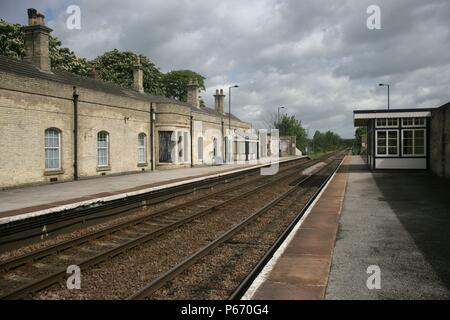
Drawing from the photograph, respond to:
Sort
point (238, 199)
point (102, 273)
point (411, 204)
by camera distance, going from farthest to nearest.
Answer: point (238, 199) → point (411, 204) → point (102, 273)

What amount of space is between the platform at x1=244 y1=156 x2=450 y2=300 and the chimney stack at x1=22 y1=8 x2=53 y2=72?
16034 millimetres

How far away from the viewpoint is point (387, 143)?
25.1 meters

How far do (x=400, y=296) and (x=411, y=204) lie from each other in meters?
7.87

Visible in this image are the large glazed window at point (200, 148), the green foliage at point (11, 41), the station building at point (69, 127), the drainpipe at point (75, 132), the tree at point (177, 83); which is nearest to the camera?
the station building at point (69, 127)

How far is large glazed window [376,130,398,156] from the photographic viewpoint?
2489cm

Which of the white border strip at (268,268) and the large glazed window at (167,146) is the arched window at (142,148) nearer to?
A: the large glazed window at (167,146)

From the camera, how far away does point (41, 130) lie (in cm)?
1667

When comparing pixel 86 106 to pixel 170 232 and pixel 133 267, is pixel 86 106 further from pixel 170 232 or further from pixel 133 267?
pixel 133 267

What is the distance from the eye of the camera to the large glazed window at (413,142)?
79.5ft

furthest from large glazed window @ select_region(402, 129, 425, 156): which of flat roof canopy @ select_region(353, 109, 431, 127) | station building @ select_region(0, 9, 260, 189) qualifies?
station building @ select_region(0, 9, 260, 189)

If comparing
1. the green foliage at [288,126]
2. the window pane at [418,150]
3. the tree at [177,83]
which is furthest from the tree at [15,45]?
the green foliage at [288,126]

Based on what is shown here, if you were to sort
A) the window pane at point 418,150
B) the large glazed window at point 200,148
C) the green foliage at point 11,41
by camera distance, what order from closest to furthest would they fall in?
the window pane at point 418,150 → the green foliage at point 11,41 → the large glazed window at point 200,148

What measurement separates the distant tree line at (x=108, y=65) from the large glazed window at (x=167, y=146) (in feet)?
26.9
